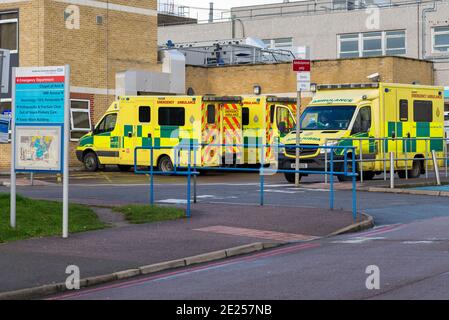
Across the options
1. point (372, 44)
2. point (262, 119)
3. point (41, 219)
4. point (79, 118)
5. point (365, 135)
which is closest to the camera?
point (41, 219)

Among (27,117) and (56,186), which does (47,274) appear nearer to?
(27,117)

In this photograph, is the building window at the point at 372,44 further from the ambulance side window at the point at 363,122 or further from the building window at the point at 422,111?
the ambulance side window at the point at 363,122

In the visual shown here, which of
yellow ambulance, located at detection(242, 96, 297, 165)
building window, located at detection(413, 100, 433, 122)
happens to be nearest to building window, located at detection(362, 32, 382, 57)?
yellow ambulance, located at detection(242, 96, 297, 165)

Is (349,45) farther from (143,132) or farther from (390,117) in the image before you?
(390,117)

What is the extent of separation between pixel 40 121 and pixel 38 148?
1.42ft

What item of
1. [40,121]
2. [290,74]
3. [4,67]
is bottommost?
[40,121]

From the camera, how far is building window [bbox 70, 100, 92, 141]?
1534 inches

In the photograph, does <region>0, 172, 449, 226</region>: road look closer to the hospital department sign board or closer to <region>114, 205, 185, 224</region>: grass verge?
<region>114, 205, 185, 224</region>: grass verge

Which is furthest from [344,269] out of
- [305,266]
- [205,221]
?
[205,221]

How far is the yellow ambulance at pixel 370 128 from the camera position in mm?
28234

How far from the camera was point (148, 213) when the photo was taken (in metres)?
18.6

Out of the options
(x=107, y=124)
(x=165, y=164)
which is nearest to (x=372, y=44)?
(x=107, y=124)

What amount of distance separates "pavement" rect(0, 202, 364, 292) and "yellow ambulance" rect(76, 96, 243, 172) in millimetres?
13338

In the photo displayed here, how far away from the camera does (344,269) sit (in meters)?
12.3
